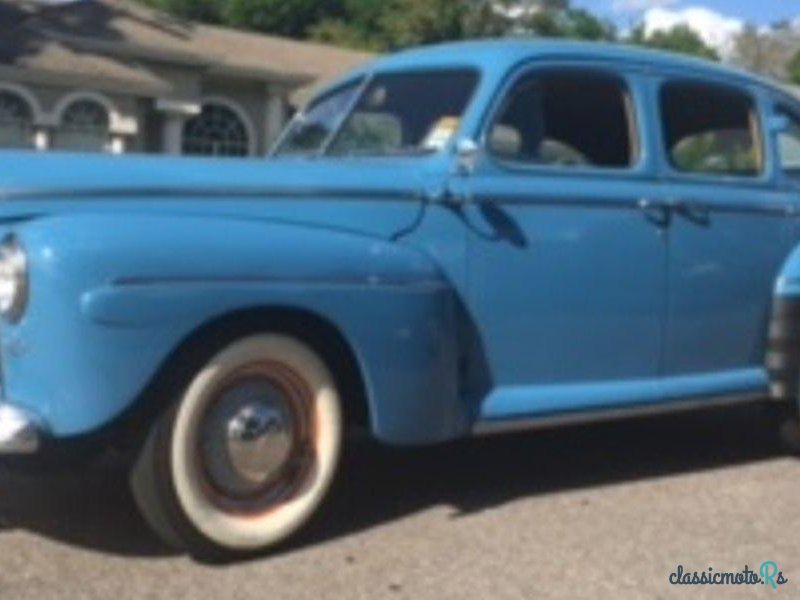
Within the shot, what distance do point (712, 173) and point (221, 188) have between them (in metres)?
2.55

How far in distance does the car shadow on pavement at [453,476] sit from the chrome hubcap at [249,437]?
0.99ft

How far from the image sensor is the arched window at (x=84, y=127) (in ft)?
77.3

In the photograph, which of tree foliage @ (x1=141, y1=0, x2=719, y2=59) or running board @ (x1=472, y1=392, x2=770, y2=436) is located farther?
tree foliage @ (x1=141, y1=0, x2=719, y2=59)

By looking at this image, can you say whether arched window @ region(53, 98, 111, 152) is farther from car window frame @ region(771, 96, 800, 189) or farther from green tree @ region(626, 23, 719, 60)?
green tree @ region(626, 23, 719, 60)

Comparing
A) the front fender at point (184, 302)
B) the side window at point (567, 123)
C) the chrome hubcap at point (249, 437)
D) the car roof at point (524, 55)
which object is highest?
the car roof at point (524, 55)

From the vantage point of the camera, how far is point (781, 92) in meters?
7.05

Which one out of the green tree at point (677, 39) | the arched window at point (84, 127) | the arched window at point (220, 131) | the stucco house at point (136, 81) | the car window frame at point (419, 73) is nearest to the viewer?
the car window frame at point (419, 73)

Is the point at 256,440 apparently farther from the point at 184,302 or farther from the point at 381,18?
the point at 381,18

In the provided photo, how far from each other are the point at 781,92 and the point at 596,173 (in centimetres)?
154

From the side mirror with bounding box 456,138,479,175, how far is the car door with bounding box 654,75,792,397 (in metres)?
1.04

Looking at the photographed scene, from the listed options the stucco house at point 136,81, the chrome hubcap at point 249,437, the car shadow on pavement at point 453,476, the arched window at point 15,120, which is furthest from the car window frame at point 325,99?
the arched window at point 15,120

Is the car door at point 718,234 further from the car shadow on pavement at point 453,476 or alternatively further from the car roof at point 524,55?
the car shadow on pavement at point 453,476

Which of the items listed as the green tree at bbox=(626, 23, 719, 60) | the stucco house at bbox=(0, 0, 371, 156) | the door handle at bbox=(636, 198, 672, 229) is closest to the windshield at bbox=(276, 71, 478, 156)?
the door handle at bbox=(636, 198, 672, 229)

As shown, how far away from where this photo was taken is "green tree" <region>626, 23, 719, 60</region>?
6397 cm
